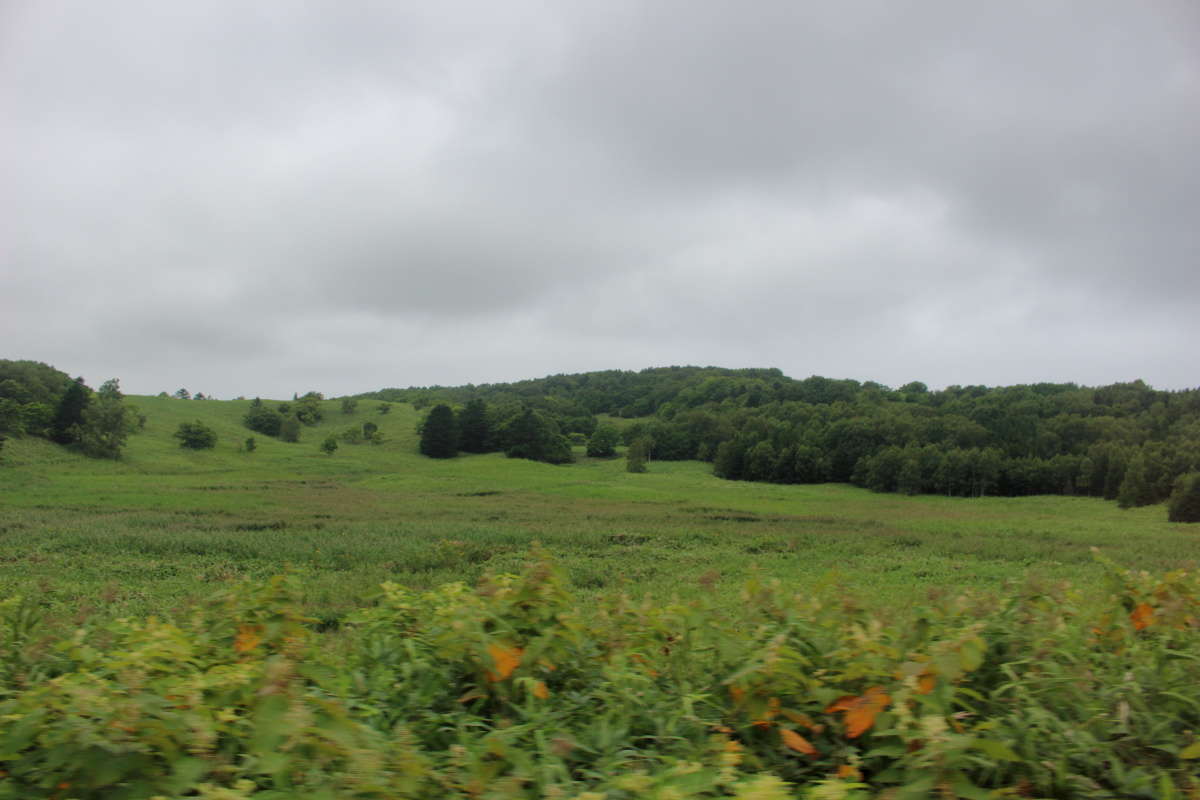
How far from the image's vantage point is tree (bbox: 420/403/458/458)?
78000 mm

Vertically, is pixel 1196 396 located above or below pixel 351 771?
above

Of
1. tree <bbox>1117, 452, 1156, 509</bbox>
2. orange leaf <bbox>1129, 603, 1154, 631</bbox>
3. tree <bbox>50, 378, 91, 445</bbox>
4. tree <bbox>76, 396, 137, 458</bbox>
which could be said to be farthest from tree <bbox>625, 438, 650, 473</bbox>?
orange leaf <bbox>1129, 603, 1154, 631</bbox>

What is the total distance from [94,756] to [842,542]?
23.9 meters

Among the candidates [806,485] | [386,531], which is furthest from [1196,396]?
[386,531]

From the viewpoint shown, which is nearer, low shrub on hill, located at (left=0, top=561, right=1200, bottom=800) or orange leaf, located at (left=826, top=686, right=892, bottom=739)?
low shrub on hill, located at (left=0, top=561, right=1200, bottom=800)

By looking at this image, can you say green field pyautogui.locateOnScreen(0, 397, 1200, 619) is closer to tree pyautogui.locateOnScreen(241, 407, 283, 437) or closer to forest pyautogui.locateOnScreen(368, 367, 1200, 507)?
forest pyautogui.locateOnScreen(368, 367, 1200, 507)

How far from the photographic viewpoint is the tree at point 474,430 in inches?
3231

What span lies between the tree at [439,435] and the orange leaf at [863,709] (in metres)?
77.9

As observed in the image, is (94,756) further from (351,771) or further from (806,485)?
(806,485)

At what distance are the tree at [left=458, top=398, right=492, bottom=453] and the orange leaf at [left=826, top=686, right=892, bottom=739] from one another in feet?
264

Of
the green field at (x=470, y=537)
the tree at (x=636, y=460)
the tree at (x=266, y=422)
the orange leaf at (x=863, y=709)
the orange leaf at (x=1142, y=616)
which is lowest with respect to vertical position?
the green field at (x=470, y=537)

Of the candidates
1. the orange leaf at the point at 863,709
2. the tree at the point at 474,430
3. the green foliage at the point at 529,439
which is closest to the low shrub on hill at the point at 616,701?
the orange leaf at the point at 863,709

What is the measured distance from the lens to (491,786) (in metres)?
2.11

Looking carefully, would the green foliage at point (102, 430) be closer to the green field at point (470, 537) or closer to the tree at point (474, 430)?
the green field at point (470, 537)
